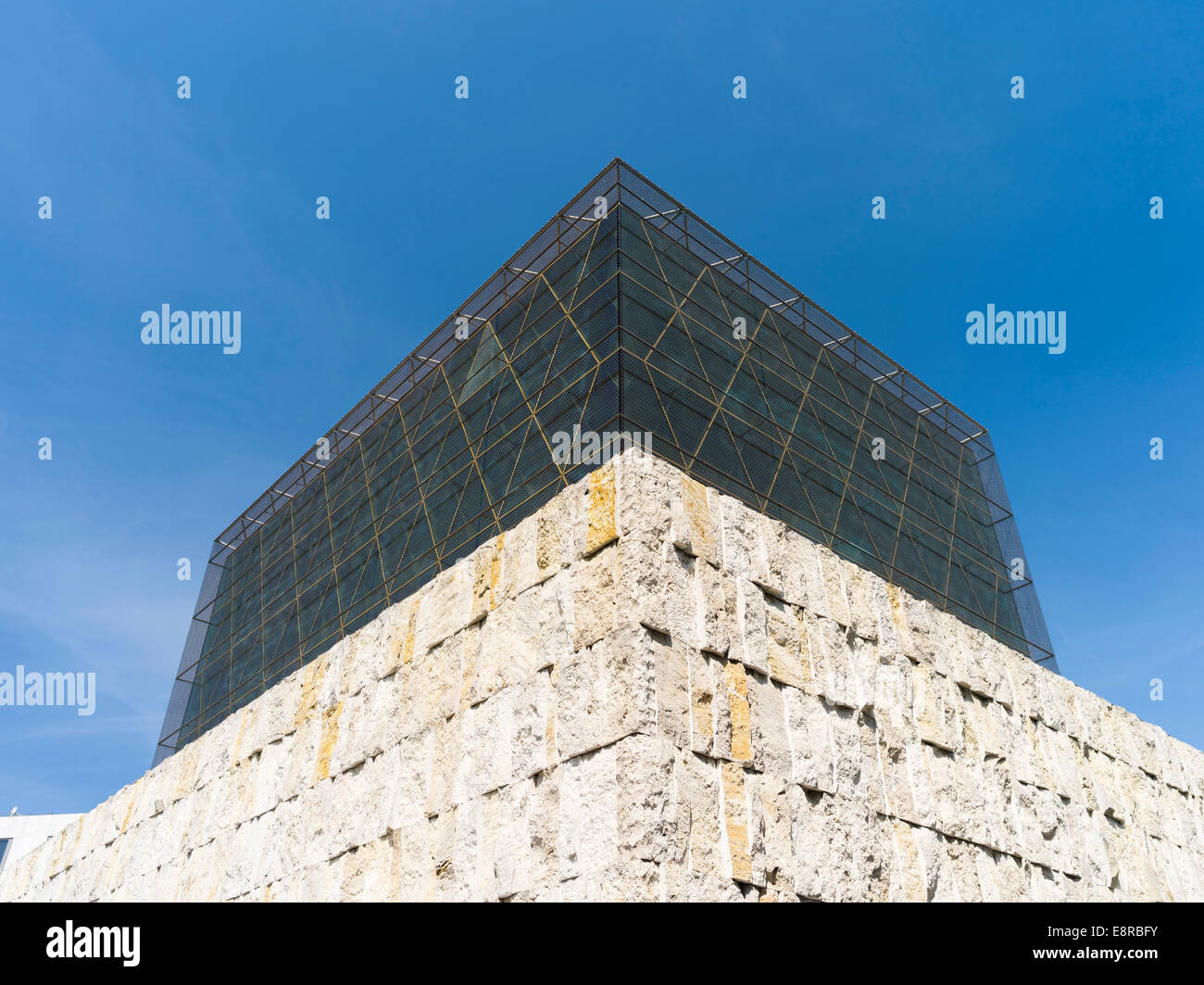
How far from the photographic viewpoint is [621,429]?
32.2 feet

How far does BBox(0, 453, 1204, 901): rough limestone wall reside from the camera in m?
7.02

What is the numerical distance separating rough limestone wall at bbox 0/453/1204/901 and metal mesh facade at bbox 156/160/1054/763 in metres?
2.10

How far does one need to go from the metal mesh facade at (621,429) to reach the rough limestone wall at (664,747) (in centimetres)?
210

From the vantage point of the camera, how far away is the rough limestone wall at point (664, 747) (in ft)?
23.0

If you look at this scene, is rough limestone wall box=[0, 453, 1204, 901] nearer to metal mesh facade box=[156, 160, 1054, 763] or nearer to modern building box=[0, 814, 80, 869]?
metal mesh facade box=[156, 160, 1054, 763]

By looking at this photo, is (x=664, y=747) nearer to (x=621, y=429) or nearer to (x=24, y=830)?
(x=621, y=429)

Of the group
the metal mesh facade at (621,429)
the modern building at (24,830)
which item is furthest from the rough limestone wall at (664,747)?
the modern building at (24,830)

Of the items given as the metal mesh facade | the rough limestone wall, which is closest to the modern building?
the metal mesh facade

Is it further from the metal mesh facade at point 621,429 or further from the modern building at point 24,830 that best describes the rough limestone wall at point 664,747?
the modern building at point 24,830

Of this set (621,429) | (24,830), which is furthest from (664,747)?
(24,830)

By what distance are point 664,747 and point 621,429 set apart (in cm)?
389
